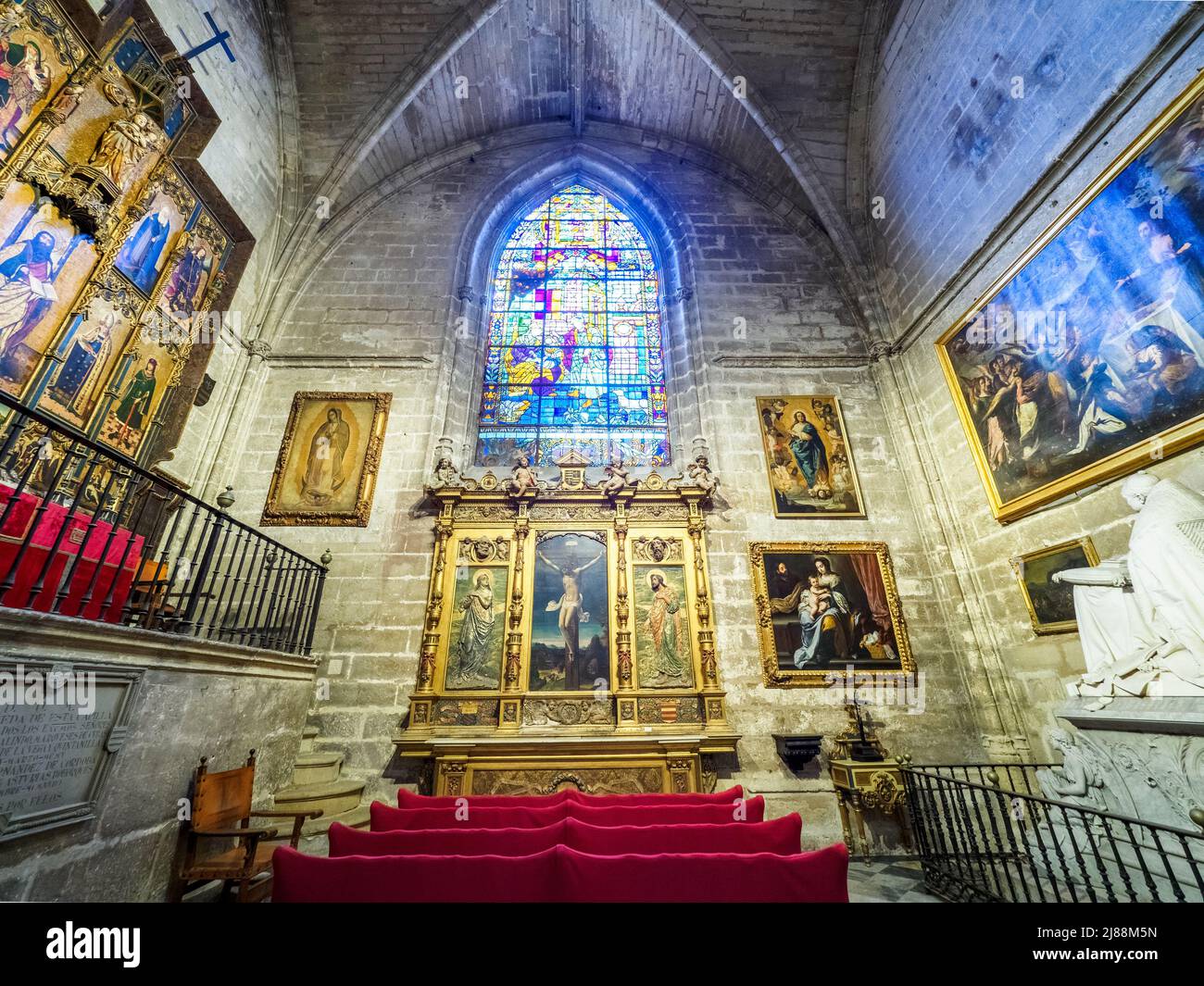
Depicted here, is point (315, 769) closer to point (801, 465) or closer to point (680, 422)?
point (680, 422)

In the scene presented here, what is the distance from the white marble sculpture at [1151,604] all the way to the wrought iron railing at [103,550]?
6760 millimetres

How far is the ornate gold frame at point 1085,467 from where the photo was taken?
13.6 feet

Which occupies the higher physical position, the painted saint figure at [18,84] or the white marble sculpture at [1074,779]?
the painted saint figure at [18,84]

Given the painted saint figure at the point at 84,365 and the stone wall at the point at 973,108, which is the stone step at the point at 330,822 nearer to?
the painted saint figure at the point at 84,365

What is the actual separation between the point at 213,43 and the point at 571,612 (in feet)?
29.3

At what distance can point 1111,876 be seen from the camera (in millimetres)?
3385

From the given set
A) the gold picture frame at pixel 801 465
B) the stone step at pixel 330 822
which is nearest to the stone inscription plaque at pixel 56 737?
the stone step at pixel 330 822

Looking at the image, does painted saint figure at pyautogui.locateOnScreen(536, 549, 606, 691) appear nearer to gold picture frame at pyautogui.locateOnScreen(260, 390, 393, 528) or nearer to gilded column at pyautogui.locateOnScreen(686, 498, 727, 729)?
gilded column at pyautogui.locateOnScreen(686, 498, 727, 729)

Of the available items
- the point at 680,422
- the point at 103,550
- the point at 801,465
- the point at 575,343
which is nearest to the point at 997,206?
the point at 801,465

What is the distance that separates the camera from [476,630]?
5941 millimetres

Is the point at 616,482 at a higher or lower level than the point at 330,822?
higher

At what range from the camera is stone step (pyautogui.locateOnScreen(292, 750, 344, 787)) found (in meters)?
5.10

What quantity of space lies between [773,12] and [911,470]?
795 cm
